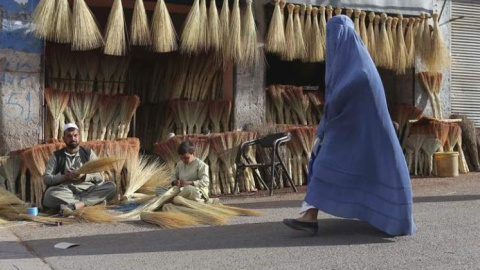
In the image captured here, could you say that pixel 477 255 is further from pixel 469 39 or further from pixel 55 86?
pixel 469 39

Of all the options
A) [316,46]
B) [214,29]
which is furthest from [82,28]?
[316,46]

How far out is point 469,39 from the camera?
9867 millimetres

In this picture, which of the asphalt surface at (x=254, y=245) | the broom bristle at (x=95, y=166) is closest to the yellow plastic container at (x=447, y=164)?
the asphalt surface at (x=254, y=245)

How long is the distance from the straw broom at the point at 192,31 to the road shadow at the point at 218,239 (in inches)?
122

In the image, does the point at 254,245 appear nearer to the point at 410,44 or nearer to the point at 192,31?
the point at 192,31

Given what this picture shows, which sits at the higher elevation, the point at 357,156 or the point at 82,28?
the point at 82,28

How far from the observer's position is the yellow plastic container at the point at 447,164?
28.9 ft

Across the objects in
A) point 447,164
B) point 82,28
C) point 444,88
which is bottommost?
point 447,164

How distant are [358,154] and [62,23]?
4306 mm

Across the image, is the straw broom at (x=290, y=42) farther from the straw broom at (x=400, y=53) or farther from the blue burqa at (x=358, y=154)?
the blue burqa at (x=358, y=154)

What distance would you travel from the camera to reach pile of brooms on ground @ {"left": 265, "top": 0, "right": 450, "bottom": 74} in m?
7.98

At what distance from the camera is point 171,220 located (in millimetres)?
5121

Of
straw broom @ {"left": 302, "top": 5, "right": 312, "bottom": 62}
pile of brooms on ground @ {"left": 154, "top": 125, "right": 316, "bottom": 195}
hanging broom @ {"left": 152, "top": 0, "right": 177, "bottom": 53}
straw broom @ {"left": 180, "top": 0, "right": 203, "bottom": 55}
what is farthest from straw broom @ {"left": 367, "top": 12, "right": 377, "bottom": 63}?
hanging broom @ {"left": 152, "top": 0, "right": 177, "bottom": 53}

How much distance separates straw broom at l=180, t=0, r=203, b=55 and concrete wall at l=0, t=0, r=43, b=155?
71.1 inches
